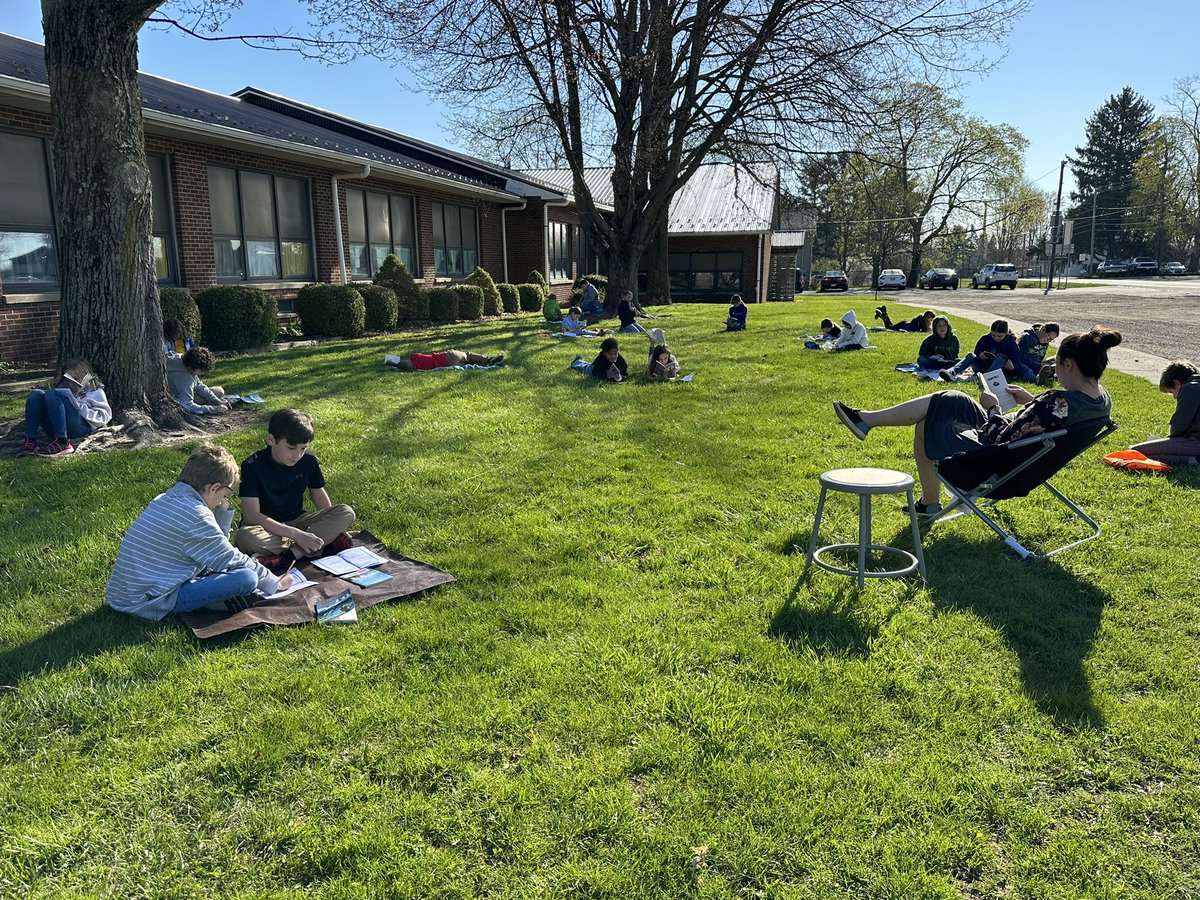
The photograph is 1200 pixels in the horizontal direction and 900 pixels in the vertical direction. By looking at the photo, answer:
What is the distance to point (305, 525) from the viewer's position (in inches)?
178

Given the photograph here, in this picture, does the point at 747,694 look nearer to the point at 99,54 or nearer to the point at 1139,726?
the point at 1139,726

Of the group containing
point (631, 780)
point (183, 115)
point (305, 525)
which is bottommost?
point (631, 780)

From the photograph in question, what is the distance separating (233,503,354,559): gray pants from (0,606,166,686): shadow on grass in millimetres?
634

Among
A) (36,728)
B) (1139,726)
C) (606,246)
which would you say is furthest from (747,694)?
(606,246)

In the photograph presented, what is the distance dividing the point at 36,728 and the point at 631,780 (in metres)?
2.25

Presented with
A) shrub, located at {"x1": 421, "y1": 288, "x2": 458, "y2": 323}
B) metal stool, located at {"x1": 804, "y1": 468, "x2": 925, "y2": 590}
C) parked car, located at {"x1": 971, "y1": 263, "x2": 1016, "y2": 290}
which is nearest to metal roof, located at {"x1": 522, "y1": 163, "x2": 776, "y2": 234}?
shrub, located at {"x1": 421, "y1": 288, "x2": 458, "y2": 323}

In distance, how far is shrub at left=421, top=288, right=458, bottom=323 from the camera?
1853 cm

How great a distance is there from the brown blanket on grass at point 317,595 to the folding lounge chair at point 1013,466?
3.00m

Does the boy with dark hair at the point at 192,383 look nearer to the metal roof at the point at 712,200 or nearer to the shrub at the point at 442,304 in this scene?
the shrub at the point at 442,304

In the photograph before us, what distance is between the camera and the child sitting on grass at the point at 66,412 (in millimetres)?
6461

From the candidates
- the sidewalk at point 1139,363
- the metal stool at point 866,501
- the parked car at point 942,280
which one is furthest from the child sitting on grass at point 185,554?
the parked car at point 942,280

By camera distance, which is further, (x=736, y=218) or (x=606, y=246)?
(x=736, y=218)

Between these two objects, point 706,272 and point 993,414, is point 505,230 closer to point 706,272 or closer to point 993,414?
point 706,272

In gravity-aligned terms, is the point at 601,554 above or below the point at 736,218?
below
